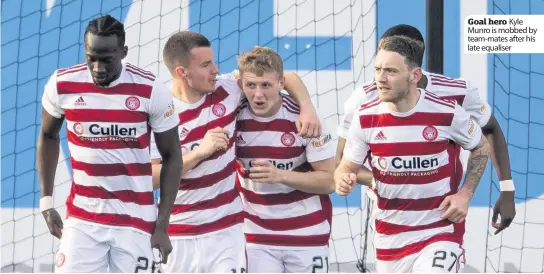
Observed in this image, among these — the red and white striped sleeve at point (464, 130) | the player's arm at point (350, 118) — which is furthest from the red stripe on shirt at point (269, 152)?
the red and white striped sleeve at point (464, 130)

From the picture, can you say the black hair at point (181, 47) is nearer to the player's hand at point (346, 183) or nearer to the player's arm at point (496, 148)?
the player's hand at point (346, 183)

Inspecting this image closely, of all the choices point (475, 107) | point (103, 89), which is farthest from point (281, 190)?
point (103, 89)

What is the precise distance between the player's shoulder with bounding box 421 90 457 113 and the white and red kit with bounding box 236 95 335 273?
0.58 metres

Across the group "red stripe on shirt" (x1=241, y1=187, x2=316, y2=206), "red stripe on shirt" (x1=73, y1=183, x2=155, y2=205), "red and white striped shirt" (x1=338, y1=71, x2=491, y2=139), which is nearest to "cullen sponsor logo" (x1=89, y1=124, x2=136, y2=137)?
"red stripe on shirt" (x1=73, y1=183, x2=155, y2=205)

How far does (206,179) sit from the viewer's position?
7.03 metres

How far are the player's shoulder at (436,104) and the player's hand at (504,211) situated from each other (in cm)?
60

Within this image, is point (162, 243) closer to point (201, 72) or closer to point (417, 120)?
point (201, 72)

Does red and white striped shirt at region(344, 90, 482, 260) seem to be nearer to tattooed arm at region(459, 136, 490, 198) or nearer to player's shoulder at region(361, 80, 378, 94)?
tattooed arm at region(459, 136, 490, 198)

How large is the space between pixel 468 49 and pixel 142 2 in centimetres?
191

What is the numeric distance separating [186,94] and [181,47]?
0.21m

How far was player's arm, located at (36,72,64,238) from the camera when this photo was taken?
6.55m

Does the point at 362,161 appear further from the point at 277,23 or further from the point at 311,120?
the point at 277,23

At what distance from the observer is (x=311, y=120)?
6988 mm

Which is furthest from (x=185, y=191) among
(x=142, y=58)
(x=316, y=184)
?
(x=142, y=58)
